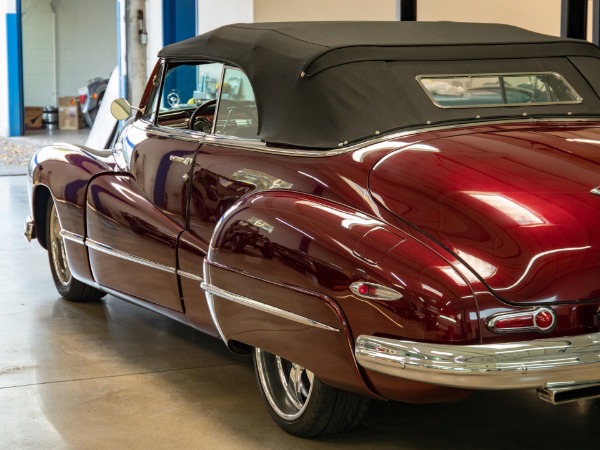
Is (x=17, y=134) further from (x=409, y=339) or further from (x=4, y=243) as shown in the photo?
(x=409, y=339)

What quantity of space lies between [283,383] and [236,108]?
126cm

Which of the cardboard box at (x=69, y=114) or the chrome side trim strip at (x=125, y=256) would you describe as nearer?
the chrome side trim strip at (x=125, y=256)

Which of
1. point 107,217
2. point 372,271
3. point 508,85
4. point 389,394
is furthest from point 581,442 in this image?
point 107,217

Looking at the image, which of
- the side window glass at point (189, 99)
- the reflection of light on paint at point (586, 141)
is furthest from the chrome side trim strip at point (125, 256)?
the reflection of light on paint at point (586, 141)

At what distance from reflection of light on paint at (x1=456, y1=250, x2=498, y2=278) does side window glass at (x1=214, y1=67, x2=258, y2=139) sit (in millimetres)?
1396

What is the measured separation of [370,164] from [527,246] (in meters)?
0.70

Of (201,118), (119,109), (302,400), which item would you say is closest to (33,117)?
(119,109)

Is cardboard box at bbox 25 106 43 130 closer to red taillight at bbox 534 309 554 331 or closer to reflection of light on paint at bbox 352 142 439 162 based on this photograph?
reflection of light on paint at bbox 352 142 439 162

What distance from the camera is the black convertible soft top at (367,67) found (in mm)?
3980

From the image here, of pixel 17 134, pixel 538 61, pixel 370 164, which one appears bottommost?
pixel 17 134

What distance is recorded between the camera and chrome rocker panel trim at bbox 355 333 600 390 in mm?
3115

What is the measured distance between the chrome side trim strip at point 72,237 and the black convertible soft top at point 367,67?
1321 mm

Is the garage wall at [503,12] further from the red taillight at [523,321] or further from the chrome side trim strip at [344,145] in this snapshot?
the red taillight at [523,321]

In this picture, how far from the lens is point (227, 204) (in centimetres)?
429
